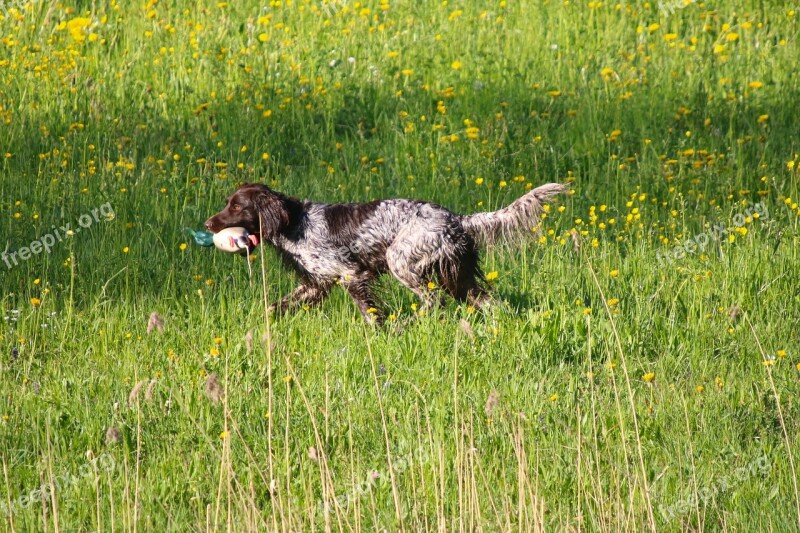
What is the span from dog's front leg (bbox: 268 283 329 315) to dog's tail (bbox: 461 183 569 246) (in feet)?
2.96

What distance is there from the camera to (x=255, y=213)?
21.6 feet

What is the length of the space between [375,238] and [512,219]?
802mm

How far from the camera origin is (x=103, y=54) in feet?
33.2

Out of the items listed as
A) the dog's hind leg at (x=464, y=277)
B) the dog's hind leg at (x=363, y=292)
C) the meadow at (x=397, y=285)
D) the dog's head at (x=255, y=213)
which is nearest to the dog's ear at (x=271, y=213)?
the dog's head at (x=255, y=213)

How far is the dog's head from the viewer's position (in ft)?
21.4

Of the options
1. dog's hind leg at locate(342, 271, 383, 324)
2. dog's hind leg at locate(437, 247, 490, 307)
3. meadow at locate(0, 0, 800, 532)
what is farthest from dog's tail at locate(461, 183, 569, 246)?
dog's hind leg at locate(342, 271, 383, 324)

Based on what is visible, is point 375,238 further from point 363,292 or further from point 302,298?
point 302,298

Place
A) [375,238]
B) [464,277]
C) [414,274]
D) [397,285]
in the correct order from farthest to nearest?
[397,285], [375,238], [464,277], [414,274]

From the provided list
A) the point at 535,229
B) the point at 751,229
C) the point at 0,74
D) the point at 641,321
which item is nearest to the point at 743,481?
the point at 641,321

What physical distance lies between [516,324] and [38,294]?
108 inches

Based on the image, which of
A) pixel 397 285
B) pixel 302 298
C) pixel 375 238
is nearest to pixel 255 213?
pixel 302 298

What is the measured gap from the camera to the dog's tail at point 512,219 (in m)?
6.27

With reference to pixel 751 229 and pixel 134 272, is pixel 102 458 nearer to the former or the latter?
pixel 134 272

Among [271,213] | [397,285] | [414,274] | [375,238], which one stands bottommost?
[397,285]
